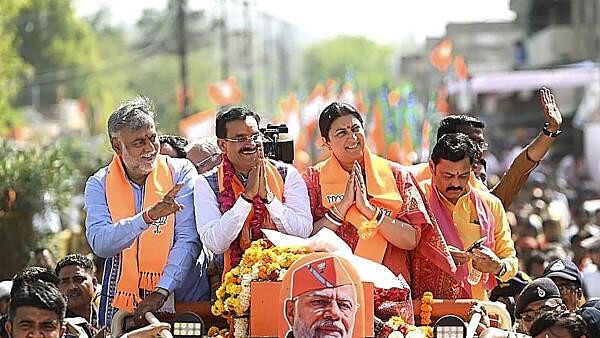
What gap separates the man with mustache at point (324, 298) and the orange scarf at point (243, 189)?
3.45 feet

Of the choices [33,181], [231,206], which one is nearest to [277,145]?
[231,206]

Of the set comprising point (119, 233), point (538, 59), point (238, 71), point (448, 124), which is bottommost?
point (119, 233)

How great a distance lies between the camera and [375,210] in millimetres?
7133

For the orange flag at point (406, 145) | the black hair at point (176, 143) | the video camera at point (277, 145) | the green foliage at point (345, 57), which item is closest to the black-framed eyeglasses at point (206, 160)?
the black hair at point (176, 143)

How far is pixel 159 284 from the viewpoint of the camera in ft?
23.9

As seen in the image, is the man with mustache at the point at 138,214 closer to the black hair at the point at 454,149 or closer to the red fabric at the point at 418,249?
the red fabric at the point at 418,249

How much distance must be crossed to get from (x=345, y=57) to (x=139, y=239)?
142 metres

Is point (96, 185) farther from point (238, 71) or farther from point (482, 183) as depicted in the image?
point (238, 71)

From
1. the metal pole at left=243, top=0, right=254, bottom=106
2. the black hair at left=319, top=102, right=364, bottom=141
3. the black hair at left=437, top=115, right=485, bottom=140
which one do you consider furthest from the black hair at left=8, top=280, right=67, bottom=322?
the metal pole at left=243, top=0, right=254, bottom=106

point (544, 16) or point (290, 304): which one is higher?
point (544, 16)

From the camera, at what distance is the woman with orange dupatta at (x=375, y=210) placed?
282 inches

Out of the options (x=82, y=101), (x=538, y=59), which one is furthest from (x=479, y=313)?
(x=82, y=101)

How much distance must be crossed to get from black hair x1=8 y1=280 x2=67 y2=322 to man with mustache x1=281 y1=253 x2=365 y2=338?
112 cm

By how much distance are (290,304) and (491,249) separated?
1901mm
